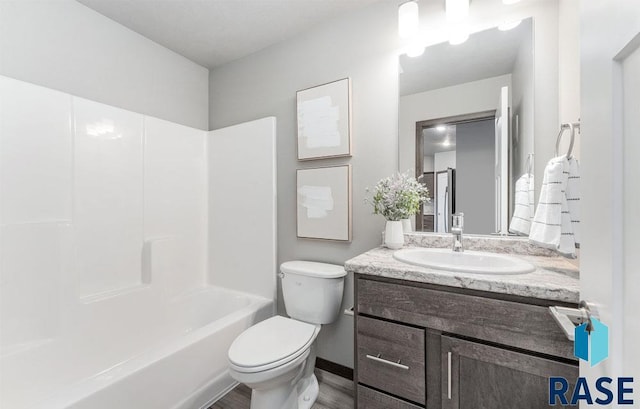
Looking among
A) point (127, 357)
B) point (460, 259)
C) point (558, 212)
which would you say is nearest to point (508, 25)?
point (558, 212)

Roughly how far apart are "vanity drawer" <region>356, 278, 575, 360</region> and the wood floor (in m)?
0.82

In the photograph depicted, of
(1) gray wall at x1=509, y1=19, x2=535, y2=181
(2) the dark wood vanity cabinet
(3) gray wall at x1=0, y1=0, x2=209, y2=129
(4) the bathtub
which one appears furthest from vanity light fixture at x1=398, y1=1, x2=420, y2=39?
(4) the bathtub

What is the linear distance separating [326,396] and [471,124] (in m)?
1.83

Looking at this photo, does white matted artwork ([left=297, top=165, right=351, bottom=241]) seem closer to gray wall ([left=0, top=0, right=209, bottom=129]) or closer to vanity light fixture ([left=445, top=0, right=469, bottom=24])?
vanity light fixture ([left=445, top=0, right=469, bottom=24])

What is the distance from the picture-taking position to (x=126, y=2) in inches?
68.5

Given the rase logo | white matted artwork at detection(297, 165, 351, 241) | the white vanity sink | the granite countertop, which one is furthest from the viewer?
white matted artwork at detection(297, 165, 351, 241)

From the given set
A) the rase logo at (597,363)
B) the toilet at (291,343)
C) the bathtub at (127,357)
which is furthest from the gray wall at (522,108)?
the bathtub at (127,357)

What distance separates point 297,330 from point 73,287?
53.9 inches

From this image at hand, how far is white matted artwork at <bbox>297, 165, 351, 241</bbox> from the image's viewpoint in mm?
1821

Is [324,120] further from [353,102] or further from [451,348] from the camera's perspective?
[451,348]

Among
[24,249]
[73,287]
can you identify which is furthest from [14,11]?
[73,287]

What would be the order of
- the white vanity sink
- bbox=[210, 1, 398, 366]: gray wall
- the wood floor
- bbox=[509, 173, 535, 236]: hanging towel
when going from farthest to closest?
bbox=[210, 1, 398, 366]: gray wall → the wood floor → bbox=[509, 173, 535, 236]: hanging towel → the white vanity sink

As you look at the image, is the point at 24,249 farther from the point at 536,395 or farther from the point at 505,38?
the point at 505,38

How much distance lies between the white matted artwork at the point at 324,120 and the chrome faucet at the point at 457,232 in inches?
30.1
